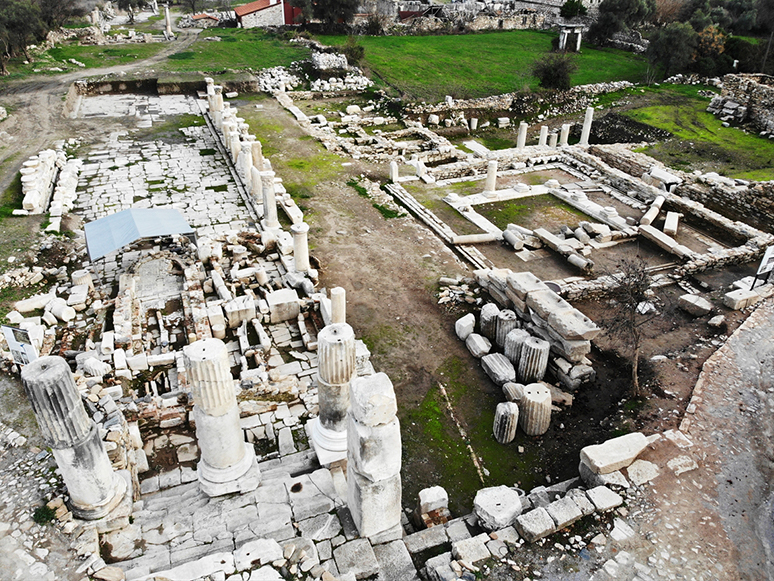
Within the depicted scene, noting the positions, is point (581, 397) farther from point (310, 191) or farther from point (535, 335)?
point (310, 191)

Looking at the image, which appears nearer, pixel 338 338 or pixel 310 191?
pixel 338 338

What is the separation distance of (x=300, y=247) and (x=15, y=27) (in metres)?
24.0

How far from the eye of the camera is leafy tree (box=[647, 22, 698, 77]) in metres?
29.5

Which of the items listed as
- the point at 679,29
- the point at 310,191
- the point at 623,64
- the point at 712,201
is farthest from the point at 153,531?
the point at 623,64

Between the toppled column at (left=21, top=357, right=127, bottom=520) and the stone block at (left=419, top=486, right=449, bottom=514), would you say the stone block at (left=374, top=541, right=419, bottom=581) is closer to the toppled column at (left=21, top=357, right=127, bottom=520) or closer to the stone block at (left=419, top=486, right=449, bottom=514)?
the stone block at (left=419, top=486, right=449, bottom=514)

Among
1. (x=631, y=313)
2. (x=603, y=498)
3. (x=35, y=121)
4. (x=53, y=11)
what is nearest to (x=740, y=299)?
(x=631, y=313)

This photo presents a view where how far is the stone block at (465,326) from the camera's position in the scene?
11.2 m

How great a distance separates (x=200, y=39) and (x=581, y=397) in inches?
1433

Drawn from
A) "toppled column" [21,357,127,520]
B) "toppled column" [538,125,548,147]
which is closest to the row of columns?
"toppled column" [21,357,127,520]

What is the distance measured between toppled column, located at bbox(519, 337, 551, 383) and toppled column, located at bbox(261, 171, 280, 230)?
7.14 meters

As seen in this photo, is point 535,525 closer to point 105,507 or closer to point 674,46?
point 105,507

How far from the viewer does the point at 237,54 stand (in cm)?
3281

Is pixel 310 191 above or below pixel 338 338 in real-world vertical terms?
below

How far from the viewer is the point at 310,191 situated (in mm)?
16953
